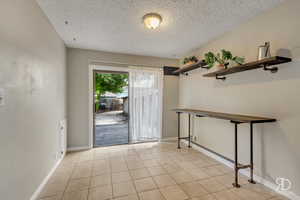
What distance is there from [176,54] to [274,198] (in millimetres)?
3194

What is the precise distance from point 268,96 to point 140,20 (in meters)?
2.08

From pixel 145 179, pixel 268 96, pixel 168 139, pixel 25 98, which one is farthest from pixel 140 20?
pixel 168 139

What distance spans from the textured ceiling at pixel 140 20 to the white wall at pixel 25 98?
35cm

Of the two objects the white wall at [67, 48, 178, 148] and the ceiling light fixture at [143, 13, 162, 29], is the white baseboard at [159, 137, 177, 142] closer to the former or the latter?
the white wall at [67, 48, 178, 148]

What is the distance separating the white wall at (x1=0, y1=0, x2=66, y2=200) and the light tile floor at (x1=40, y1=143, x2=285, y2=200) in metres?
0.41

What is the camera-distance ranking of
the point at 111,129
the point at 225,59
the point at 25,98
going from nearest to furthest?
1. the point at 25,98
2. the point at 225,59
3. the point at 111,129

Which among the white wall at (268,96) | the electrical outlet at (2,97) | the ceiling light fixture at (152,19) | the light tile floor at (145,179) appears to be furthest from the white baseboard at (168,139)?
the electrical outlet at (2,97)

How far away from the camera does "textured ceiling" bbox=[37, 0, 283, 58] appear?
1.77 meters

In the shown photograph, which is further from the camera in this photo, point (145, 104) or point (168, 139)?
point (168, 139)

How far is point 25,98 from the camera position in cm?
149

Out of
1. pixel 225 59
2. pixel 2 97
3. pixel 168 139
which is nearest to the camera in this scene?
pixel 2 97

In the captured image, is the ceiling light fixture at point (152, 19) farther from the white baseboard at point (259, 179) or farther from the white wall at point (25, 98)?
the white baseboard at point (259, 179)

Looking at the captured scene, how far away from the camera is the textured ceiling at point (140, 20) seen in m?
1.77

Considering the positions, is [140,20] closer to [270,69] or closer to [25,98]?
[25,98]
